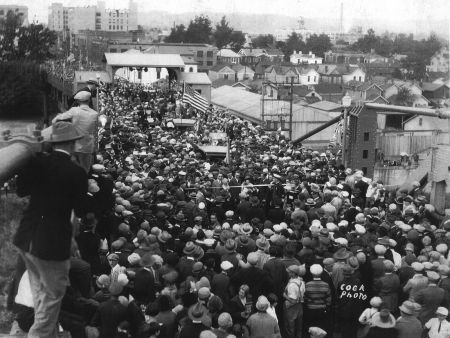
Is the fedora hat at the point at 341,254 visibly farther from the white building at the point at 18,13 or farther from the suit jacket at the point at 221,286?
the white building at the point at 18,13

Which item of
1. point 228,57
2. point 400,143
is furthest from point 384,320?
point 228,57

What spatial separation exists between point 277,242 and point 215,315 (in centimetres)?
223

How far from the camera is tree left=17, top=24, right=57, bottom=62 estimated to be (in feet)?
258

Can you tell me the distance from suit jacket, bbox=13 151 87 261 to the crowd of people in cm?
39

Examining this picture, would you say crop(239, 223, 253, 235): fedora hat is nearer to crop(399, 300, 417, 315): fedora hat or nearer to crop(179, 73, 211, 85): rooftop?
crop(399, 300, 417, 315): fedora hat

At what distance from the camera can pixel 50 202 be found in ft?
14.5

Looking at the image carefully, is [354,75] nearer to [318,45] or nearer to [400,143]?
[318,45]

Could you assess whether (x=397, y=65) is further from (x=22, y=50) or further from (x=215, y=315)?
(x=215, y=315)

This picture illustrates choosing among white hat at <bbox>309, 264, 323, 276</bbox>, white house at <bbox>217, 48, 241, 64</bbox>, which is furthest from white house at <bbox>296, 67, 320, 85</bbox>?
white hat at <bbox>309, 264, 323, 276</bbox>

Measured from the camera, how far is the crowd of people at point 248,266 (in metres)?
6.65

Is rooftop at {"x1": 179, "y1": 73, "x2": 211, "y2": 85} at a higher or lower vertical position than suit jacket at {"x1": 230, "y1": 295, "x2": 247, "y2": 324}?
lower

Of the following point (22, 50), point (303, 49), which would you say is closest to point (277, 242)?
point (22, 50)

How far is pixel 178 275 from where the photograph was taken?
26.0 ft

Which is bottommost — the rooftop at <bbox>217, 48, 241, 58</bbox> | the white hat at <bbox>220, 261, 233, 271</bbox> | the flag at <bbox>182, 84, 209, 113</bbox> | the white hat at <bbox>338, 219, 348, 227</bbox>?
the rooftop at <bbox>217, 48, 241, 58</bbox>
